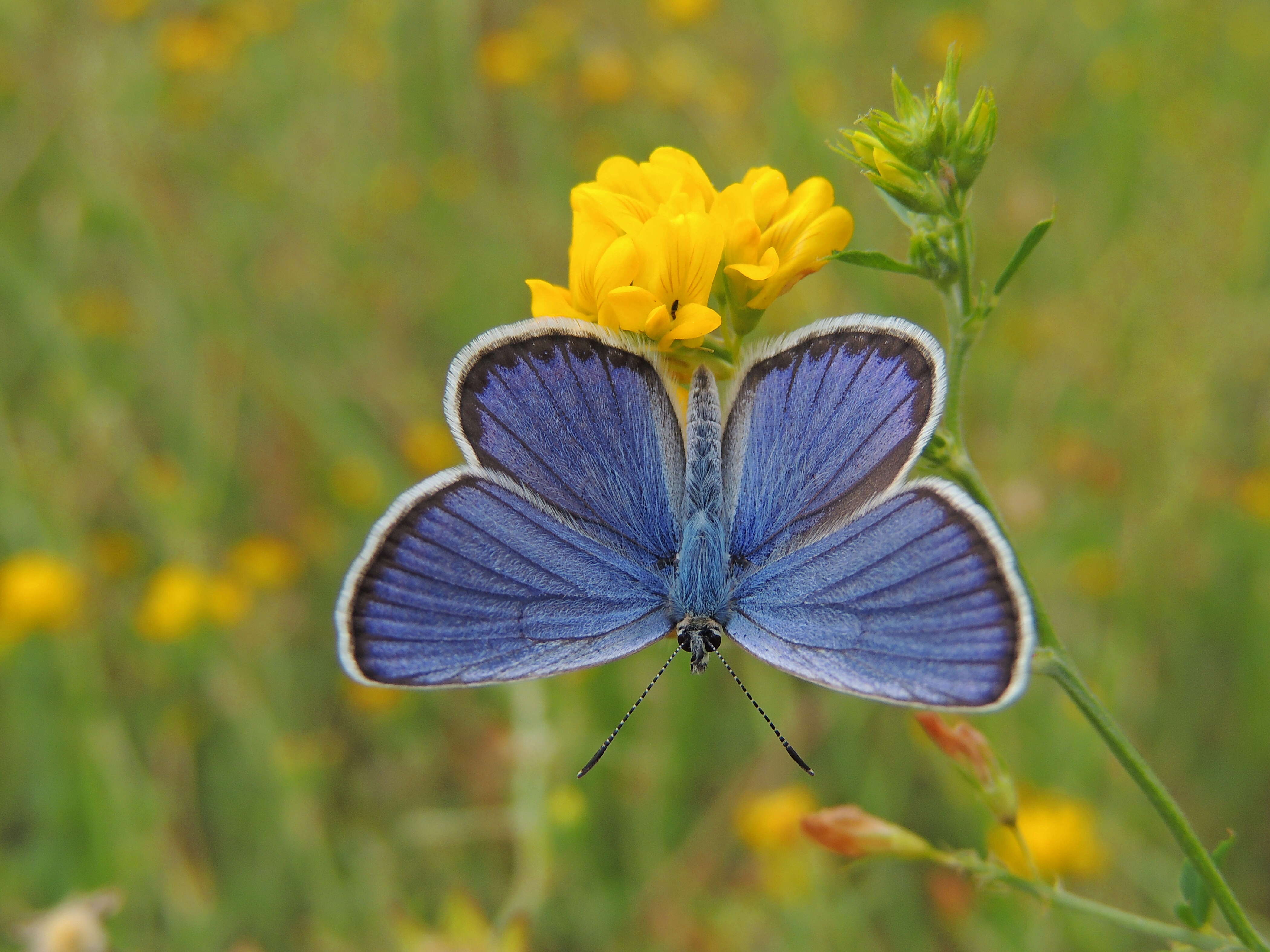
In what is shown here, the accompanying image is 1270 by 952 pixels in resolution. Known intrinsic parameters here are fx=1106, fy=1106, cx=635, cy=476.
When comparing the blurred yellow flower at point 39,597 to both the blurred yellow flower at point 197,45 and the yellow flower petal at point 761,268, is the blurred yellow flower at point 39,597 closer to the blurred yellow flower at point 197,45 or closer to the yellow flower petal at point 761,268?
the yellow flower petal at point 761,268

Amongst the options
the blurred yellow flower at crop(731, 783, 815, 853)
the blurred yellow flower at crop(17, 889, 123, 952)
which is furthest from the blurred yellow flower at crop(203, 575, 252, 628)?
the blurred yellow flower at crop(731, 783, 815, 853)

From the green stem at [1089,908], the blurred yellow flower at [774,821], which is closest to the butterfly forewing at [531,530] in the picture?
the green stem at [1089,908]

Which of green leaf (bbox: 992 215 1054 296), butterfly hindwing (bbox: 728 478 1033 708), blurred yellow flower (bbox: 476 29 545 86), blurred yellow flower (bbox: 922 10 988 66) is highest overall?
blurred yellow flower (bbox: 476 29 545 86)

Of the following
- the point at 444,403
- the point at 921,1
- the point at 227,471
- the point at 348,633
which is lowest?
the point at 348,633

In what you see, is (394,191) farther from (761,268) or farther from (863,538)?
(863,538)

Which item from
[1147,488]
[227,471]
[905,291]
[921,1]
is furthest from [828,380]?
[921,1]

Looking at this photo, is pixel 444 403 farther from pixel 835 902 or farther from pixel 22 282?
pixel 22 282

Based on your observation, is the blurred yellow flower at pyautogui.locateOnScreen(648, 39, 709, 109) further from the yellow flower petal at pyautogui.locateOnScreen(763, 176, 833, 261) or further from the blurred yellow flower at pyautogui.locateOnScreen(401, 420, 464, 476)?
the yellow flower petal at pyautogui.locateOnScreen(763, 176, 833, 261)
